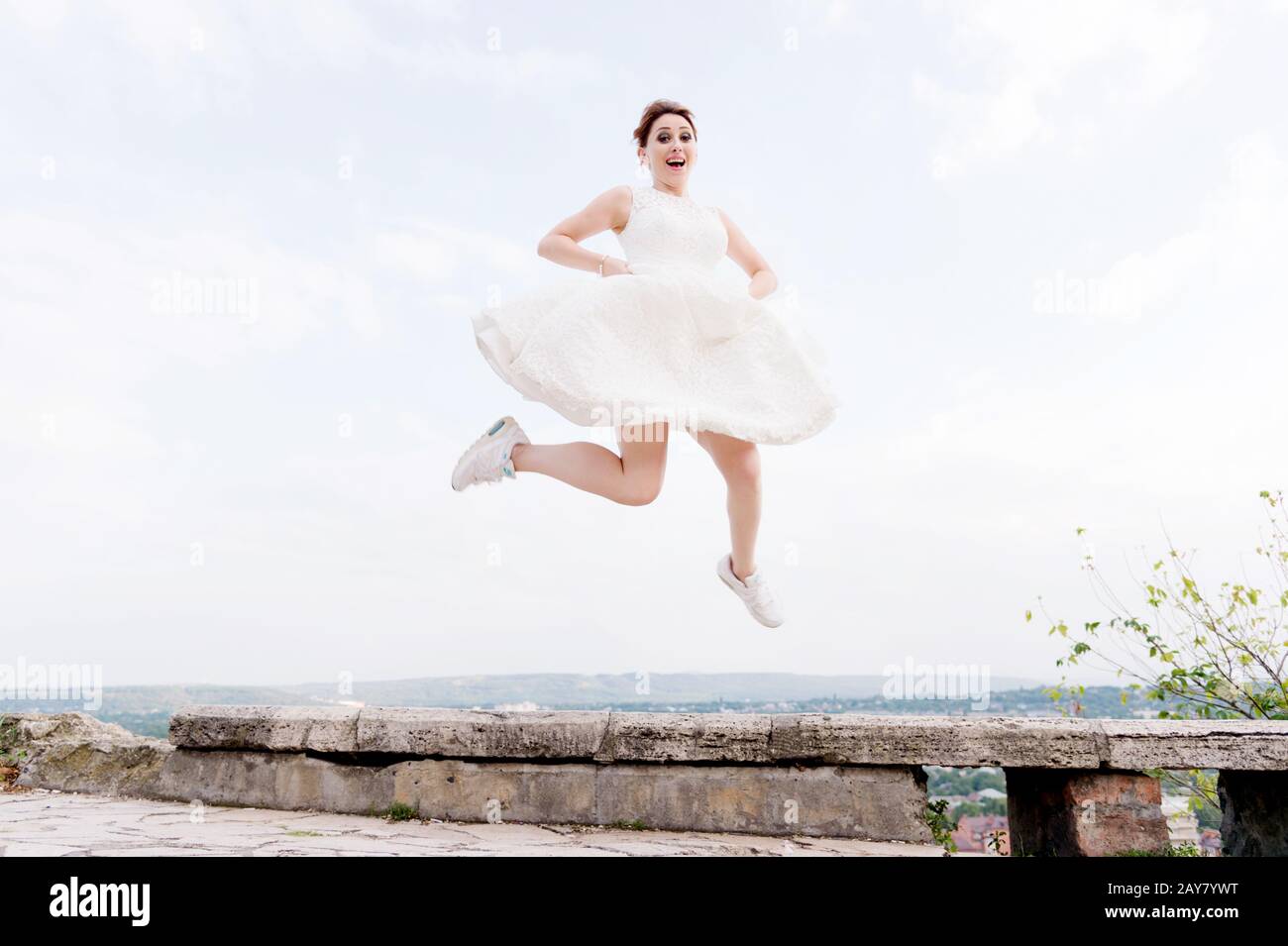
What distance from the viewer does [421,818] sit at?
3.22 metres

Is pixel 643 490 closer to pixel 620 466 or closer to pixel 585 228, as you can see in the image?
pixel 620 466

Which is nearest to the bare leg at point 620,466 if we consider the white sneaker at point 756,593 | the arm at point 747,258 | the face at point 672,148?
the white sneaker at point 756,593


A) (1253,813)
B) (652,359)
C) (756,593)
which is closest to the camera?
(652,359)

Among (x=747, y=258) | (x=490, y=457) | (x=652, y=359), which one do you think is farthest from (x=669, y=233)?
(x=490, y=457)

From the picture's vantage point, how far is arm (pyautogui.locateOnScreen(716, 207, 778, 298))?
3.50 m

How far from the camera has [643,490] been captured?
10.1 ft

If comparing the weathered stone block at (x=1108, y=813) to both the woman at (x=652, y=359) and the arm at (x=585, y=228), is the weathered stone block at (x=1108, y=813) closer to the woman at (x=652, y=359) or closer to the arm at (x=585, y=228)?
the woman at (x=652, y=359)

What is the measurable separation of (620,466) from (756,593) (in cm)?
77

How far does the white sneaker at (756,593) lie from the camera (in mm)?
3438

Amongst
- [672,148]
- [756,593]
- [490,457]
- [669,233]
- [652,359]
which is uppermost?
[672,148]
